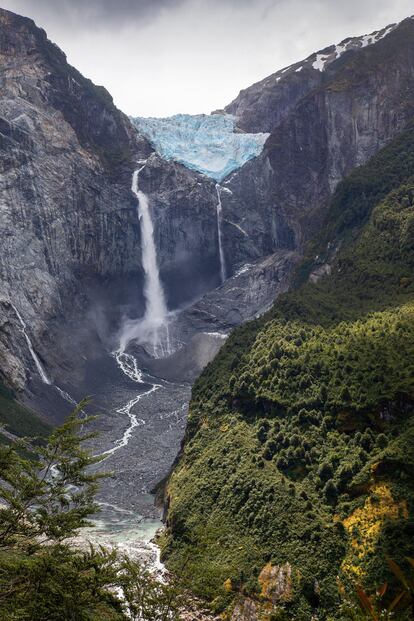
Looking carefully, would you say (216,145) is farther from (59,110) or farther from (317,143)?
(59,110)

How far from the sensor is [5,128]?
100000 millimetres

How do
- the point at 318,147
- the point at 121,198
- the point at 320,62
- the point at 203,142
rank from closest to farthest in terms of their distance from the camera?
the point at 121,198
the point at 318,147
the point at 203,142
the point at 320,62

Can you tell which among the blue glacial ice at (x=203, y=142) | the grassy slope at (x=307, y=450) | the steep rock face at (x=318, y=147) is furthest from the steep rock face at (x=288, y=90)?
the grassy slope at (x=307, y=450)

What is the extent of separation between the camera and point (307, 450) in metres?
38.0

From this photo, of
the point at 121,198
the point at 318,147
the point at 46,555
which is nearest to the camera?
the point at 46,555

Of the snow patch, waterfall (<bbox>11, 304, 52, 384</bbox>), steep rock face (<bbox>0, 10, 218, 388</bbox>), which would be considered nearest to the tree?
steep rock face (<bbox>0, 10, 218, 388</bbox>)

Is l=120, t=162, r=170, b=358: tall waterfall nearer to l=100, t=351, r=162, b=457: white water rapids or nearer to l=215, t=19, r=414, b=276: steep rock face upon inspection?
l=100, t=351, r=162, b=457: white water rapids

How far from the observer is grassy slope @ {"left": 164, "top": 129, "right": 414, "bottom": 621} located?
101 ft

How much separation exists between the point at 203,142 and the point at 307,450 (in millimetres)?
125137

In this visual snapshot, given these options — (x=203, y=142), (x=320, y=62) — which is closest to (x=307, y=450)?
(x=203, y=142)

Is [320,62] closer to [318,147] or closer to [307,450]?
[318,147]

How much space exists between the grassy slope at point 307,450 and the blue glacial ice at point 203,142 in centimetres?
8960

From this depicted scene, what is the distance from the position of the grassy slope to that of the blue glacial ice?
294 feet

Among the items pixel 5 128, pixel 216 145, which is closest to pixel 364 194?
pixel 5 128
